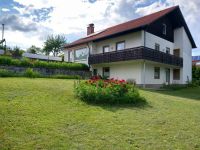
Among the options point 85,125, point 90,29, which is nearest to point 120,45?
point 90,29

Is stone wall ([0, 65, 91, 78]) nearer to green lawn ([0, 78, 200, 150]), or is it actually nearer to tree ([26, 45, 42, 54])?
green lawn ([0, 78, 200, 150])

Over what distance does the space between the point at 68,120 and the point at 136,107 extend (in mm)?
3742

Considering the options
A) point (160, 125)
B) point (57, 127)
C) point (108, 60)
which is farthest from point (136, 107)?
point (108, 60)

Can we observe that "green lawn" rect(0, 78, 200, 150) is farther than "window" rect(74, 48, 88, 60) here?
No

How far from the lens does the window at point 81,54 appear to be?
29.6 meters

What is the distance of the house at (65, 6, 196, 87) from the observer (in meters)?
22.6

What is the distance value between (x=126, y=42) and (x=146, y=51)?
4278mm

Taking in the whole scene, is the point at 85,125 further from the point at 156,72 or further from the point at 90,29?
the point at 90,29

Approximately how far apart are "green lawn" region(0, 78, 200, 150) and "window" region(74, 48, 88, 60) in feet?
66.8

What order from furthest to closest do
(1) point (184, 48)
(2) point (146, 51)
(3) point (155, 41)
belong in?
(1) point (184, 48)
(3) point (155, 41)
(2) point (146, 51)

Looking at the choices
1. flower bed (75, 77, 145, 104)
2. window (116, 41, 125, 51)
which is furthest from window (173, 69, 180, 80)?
flower bed (75, 77, 145, 104)

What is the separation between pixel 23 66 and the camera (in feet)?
65.6

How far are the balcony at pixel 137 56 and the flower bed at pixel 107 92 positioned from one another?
10.5 meters

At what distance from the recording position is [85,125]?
654 cm
